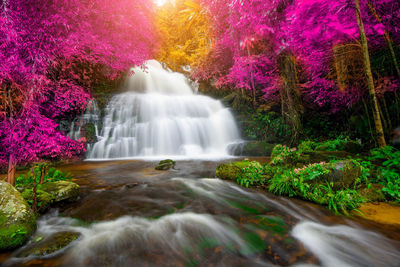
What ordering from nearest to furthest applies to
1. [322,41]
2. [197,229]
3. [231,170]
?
[197,229]
[231,170]
[322,41]

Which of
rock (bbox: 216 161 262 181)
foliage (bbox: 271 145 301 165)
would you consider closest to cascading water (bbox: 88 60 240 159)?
rock (bbox: 216 161 262 181)

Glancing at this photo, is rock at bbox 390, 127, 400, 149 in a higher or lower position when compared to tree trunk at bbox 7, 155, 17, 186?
higher

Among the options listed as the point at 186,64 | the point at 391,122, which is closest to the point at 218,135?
the point at 391,122

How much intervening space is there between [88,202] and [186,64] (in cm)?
1984

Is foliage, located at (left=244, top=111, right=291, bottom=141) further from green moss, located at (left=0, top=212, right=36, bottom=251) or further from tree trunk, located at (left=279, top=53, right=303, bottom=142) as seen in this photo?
green moss, located at (left=0, top=212, right=36, bottom=251)

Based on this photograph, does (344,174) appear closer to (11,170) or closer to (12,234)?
(12,234)

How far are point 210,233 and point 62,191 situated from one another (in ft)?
9.22

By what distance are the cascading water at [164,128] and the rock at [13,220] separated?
25.4ft

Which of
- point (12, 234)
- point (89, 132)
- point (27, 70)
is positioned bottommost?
point (12, 234)

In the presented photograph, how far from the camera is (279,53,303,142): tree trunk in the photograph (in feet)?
22.5

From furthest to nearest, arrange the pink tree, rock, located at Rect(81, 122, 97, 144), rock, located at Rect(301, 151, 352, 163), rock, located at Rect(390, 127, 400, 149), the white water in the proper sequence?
rock, located at Rect(81, 122, 97, 144) → rock, located at Rect(301, 151, 352, 163) → rock, located at Rect(390, 127, 400, 149) → the pink tree → the white water

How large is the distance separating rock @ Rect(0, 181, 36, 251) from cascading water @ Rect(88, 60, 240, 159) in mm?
7735

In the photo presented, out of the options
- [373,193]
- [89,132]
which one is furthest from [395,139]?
[89,132]

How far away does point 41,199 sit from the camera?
9.21ft
